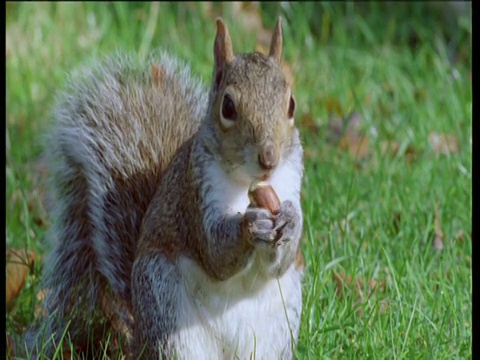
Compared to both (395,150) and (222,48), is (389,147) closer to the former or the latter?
(395,150)

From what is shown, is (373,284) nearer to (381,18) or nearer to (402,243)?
(402,243)

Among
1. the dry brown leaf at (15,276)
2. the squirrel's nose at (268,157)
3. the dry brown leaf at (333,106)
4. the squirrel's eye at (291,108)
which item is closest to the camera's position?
the squirrel's nose at (268,157)

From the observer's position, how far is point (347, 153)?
2.69 m

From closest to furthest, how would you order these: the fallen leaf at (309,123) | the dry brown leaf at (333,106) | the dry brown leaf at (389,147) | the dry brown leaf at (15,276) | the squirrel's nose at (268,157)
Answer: the squirrel's nose at (268,157), the dry brown leaf at (15,276), the dry brown leaf at (389,147), the fallen leaf at (309,123), the dry brown leaf at (333,106)

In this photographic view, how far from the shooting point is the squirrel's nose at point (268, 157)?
1568 mm

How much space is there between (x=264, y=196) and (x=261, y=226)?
5cm

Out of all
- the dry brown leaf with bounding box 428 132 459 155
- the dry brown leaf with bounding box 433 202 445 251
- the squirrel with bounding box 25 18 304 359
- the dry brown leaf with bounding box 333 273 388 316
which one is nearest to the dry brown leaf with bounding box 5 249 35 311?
the squirrel with bounding box 25 18 304 359

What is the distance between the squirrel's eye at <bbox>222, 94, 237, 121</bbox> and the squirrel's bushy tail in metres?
0.33

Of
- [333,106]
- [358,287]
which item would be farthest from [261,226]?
[333,106]

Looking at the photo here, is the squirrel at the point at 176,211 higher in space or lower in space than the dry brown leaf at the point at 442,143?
higher

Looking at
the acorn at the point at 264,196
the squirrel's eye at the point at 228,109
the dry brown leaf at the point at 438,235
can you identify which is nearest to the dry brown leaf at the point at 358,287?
the dry brown leaf at the point at 438,235

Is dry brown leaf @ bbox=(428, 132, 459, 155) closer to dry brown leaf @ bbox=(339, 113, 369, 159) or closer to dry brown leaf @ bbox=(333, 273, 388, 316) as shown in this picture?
dry brown leaf @ bbox=(339, 113, 369, 159)

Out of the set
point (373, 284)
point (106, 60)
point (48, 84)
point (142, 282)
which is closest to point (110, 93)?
point (106, 60)

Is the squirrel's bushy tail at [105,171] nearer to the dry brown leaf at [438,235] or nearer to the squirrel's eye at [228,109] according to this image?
the squirrel's eye at [228,109]
